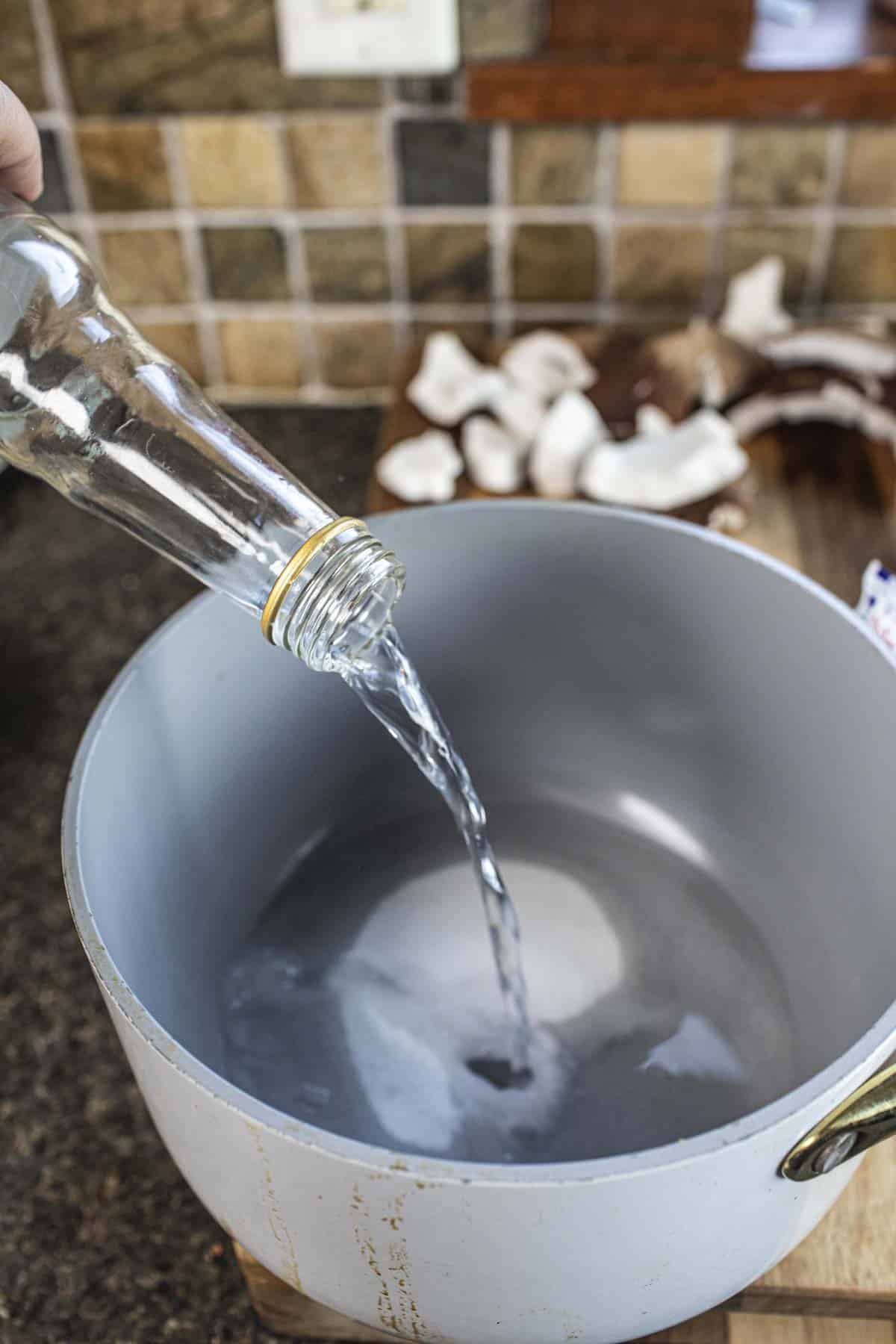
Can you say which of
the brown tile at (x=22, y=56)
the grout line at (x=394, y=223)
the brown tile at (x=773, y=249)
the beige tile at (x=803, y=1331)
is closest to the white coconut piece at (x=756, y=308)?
the brown tile at (x=773, y=249)

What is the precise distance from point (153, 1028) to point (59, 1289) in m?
0.25

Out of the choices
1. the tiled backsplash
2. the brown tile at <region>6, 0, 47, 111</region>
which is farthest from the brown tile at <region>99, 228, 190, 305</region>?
the brown tile at <region>6, 0, 47, 111</region>

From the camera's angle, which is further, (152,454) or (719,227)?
(719,227)

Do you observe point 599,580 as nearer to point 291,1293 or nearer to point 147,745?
point 147,745

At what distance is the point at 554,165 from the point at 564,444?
0.74ft

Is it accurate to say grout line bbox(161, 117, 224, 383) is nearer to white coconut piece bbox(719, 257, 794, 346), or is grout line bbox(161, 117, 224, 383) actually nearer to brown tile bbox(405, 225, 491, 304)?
brown tile bbox(405, 225, 491, 304)

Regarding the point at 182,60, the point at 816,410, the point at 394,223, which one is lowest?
the point at 816,410

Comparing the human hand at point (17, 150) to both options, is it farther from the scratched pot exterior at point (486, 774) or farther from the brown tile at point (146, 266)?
the brown tile at point (146, 266)

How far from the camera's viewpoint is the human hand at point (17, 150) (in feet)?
1.59

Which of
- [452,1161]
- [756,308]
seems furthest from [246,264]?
[452,1161]

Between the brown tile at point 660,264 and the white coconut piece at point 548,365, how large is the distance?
8 cm

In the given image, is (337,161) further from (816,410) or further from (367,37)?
(816,410)

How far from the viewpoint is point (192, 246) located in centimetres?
93

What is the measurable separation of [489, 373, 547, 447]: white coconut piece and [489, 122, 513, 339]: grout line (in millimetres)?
128
